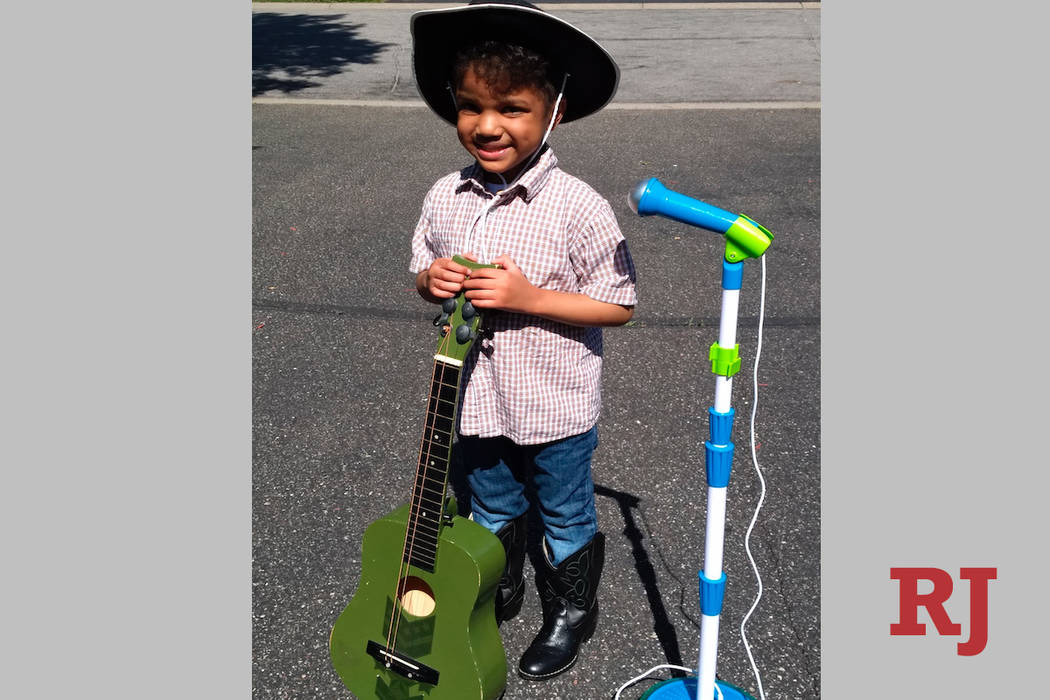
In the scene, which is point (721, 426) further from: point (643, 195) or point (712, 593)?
point (643, 195)

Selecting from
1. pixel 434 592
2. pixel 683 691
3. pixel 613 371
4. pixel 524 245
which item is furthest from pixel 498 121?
pixel 613 371

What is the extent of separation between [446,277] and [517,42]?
55 centimetres

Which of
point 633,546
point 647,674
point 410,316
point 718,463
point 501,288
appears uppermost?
point 501,288

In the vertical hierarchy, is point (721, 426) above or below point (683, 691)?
above

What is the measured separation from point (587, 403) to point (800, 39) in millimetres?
10331

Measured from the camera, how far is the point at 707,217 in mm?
2109

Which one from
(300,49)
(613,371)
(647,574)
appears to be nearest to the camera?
(647,574)

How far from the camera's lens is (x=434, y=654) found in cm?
255

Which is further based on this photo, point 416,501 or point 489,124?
point 416,501

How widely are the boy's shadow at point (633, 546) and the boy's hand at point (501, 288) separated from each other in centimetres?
67

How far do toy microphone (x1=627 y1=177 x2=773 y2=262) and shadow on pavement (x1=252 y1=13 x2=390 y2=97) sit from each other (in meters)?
8.60

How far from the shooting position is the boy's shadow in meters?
2.96

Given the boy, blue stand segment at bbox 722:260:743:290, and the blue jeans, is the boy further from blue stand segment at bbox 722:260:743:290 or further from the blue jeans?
blue stand segment at bbox 722:260:743:290

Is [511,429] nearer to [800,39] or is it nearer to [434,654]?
[434,654]
